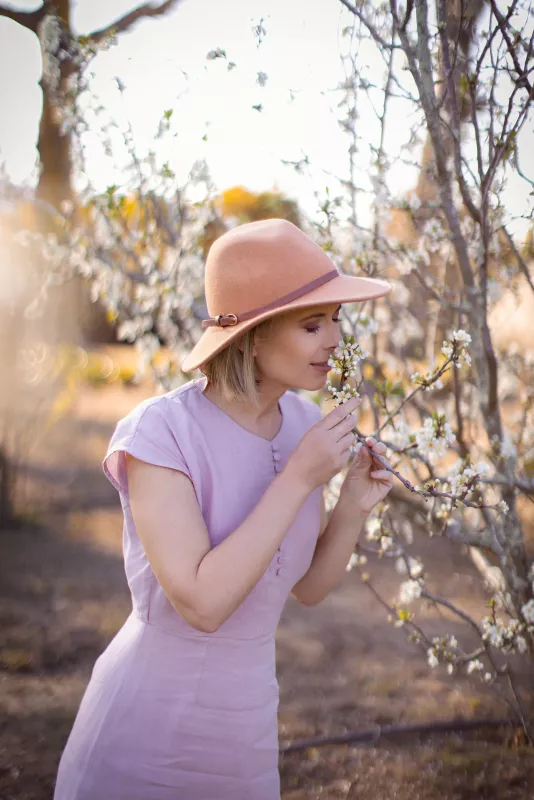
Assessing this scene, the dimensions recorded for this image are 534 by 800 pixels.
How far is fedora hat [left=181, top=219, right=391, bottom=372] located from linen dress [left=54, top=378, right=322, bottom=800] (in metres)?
0.19

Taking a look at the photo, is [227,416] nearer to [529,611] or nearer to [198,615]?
[198,615]

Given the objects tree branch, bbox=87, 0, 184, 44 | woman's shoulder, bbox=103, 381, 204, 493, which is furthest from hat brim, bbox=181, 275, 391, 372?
tree branch, bbox=87, 0, 184, 44

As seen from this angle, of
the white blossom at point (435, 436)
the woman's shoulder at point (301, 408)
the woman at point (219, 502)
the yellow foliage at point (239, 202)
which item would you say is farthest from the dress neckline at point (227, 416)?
the yellow foliage at point (239, 202)

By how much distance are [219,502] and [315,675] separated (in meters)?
2.26

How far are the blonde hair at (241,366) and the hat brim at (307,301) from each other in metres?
0.03

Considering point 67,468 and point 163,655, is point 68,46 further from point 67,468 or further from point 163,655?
point 67,468

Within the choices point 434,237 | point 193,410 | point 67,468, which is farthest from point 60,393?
point 193,410

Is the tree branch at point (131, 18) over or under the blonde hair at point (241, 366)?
over

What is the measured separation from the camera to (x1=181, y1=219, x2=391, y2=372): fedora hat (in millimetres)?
1325

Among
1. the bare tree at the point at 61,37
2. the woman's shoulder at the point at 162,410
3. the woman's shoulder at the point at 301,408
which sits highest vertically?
the bare tree at the point at 61,37

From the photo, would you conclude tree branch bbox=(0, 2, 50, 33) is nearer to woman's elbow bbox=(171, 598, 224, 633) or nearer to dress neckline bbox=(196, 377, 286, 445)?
dress neckline bbox=(196, 377, 286, 445)

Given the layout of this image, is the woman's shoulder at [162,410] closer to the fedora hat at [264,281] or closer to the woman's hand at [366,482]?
the fedora hat at [264,281]

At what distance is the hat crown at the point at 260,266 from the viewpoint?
1.33m

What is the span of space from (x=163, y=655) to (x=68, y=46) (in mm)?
3214
